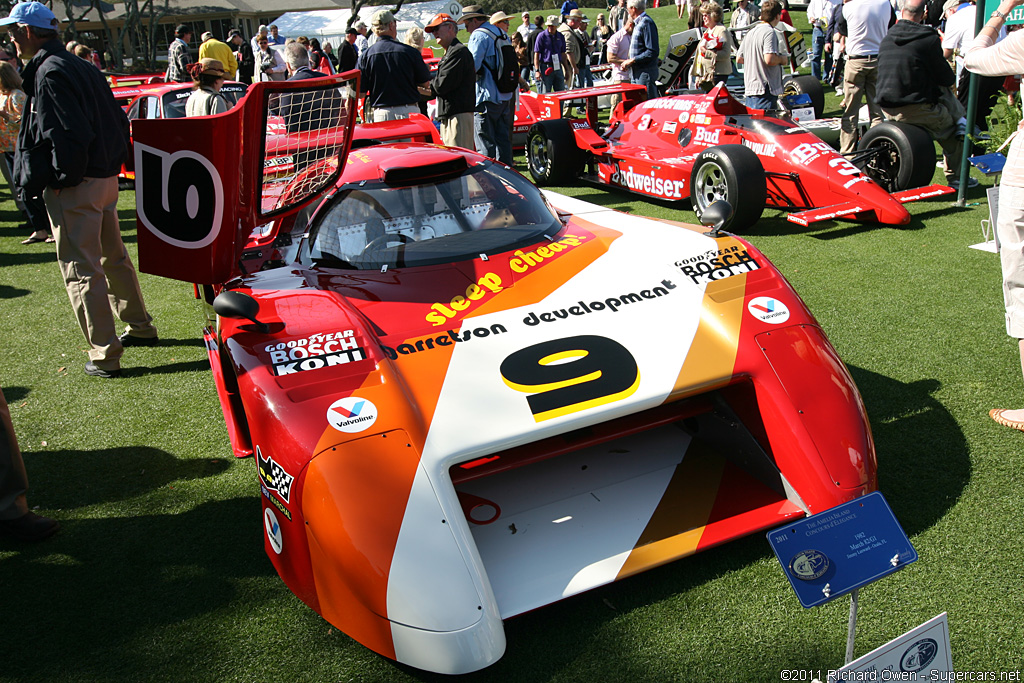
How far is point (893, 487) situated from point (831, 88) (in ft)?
44.4

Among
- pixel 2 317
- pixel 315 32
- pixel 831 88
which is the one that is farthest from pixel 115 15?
pixel 2 317

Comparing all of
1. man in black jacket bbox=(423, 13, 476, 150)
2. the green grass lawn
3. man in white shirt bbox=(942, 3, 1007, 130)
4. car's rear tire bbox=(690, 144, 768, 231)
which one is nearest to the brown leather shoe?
the green grass lawn

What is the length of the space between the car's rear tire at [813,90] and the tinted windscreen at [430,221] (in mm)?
7417

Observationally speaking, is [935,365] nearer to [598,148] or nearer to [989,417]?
[989,417]

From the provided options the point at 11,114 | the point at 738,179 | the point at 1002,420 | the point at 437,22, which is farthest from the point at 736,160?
the point at 11,114

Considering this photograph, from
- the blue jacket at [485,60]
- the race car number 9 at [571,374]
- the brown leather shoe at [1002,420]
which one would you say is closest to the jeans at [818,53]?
the blue jacket at [485,60]

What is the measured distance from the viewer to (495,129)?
8219 millimetres

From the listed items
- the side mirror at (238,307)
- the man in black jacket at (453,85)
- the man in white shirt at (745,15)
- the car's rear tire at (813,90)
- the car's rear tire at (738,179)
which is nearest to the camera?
the side mirror at (238,307)

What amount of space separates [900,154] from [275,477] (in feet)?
21.5

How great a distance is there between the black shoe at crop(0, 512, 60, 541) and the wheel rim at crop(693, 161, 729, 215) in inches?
211

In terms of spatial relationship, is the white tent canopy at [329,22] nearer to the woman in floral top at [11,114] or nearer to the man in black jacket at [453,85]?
the woman in floral top at [11,114]

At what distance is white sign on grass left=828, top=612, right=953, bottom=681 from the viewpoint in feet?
5.56

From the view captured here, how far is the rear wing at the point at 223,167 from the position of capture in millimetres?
3277

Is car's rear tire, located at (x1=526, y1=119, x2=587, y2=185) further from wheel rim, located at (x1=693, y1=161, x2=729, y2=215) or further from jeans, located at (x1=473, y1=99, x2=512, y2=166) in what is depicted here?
wheel rim, located at (x1=693, y1=161, x2=729, y2=215)
